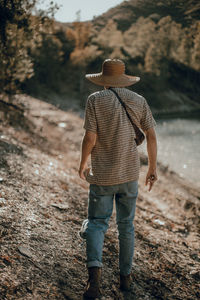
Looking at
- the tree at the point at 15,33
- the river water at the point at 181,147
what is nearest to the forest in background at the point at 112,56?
the river water at the point at 181,147

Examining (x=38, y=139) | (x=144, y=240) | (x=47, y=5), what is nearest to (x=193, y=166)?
(x=38, y=139)

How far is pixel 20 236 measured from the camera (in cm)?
361

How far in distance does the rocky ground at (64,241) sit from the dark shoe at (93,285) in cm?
10

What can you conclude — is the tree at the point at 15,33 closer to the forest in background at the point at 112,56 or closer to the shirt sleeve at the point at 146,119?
the shirt sleeve at the point at 146,119

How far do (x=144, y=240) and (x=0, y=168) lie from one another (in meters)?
2.98

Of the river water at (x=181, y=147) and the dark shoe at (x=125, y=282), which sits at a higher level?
Result: the dark shoe at (x=125, y=282)

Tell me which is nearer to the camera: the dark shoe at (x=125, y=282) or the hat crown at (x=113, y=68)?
the hat crown at (x=113, y=68)

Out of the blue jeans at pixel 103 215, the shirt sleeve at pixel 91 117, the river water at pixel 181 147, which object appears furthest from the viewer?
the river water at pixel 181 147

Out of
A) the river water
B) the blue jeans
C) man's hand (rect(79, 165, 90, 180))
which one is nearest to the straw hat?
man's hand (rect(79, 165, 90, 180))

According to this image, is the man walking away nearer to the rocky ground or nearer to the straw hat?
the straw hat

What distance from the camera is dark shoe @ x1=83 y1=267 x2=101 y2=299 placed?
9.77 ft

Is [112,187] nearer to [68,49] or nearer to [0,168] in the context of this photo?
[0,168]

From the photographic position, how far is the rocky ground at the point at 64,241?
309 centimetres

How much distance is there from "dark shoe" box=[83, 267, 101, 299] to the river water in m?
10.5
